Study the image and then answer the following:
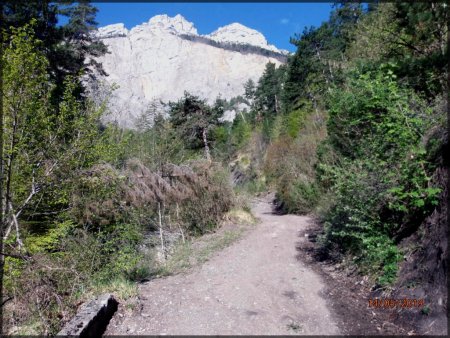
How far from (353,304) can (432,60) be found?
162 inches

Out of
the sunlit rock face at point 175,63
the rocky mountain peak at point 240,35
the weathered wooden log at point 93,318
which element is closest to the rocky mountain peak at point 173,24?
the sunlit rock face at point 175,63

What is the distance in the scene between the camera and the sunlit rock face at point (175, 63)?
102625mm

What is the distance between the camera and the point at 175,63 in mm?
109562

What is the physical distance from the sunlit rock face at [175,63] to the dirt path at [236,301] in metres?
95.4

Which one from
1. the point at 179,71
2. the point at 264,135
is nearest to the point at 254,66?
the point at 179,71

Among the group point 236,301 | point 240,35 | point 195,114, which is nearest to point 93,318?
point 236,301

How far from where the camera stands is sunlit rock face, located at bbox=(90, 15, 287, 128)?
103m

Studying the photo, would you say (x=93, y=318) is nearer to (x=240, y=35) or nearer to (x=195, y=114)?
(x=195, y=114)

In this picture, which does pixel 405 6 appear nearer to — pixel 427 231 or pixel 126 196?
pixel 427 231

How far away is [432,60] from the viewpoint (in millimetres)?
4906
